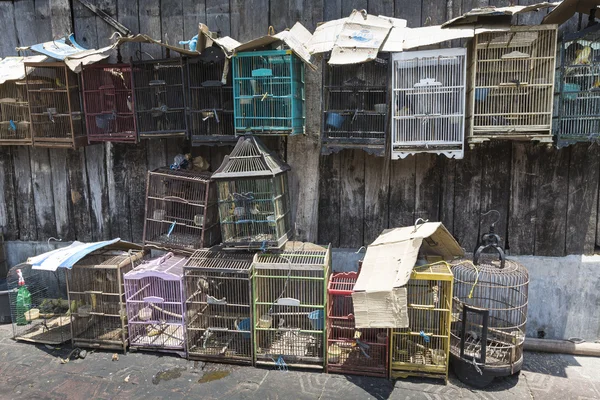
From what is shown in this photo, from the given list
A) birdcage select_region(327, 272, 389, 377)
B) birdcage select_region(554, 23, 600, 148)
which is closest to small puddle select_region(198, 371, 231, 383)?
birdcage select_region(327, 272, 389, 377)

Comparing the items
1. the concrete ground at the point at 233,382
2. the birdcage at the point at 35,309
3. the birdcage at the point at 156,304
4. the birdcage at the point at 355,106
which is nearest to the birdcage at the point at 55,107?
the birdcage at the point at 35,309

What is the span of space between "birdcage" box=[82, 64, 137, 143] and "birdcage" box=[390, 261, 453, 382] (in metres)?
3.56

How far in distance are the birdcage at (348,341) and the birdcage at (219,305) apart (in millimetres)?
859

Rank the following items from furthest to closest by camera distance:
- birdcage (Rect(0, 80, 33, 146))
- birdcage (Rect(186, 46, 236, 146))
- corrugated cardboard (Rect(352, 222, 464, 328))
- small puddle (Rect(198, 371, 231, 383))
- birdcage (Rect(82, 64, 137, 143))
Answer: birdcage (Rect(0, 80, 33, 146)) → birdcage (Rect(82, 64, 137, 143)) → birdcage (Rect(186, 46, 236, 146)) → small puddle (Rect(198, 371, 231, 383)) → corrugated cardboard (Rect(352, 222, 464, 328))

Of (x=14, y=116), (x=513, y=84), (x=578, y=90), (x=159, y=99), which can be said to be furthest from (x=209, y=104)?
(x=578, y=90)

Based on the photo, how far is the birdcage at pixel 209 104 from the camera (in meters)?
4.92

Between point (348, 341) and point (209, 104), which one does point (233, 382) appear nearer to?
point (348, 341)

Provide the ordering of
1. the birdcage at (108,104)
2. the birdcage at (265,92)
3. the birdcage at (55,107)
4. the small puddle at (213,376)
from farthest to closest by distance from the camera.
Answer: the birdcage at (55,107), the birdcage at (108,104), the birdcage at (265,92), the small puddle at (213,376)

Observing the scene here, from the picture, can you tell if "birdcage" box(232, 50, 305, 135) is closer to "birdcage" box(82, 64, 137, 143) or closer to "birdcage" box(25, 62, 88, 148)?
"birdcage" box(82, 64, 137, 143)

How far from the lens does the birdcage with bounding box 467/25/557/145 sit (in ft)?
13.7

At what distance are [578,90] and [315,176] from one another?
280 cm

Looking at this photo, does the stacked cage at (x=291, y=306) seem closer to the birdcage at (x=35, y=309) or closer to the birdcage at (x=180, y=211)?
the birdcage at (x=180, y=211)

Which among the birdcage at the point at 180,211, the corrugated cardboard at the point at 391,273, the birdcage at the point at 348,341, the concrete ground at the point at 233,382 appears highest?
the birdcage at the point at 180,211

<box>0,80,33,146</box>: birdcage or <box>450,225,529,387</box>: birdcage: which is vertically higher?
<box>0,80,33,146</box>: birdcage
